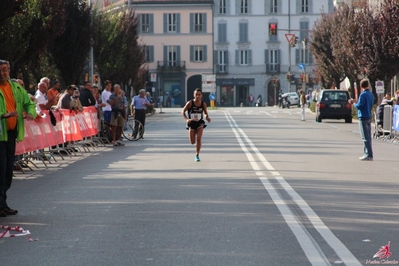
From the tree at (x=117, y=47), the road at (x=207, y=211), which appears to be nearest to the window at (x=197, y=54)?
the tree at (x=117, y=47)

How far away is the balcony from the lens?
322ft

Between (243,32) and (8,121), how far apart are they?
88.8 m

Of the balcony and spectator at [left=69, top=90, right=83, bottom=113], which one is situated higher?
the balcony

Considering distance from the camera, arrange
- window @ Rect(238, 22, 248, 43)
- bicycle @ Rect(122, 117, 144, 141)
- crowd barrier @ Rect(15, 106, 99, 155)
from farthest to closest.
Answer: window @ Rect(238, 22, 248, 43), bicycle @ Rect(122, 117, 144, 141), crowd barrier @ Rect(15, 106, 99, 155)

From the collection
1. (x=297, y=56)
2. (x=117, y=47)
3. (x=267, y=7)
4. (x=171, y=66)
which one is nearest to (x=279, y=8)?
(x=267, y=7)

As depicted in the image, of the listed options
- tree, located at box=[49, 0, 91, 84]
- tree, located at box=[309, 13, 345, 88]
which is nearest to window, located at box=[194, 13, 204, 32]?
tree, located at box=[309, 13, 345, 88]

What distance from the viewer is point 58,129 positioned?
21625 mm

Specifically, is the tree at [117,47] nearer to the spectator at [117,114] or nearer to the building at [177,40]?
the spectator at [117,114]

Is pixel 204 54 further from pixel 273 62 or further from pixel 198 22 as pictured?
pixel 273 62

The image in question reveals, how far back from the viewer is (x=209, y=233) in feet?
30.3

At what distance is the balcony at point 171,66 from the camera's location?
9800 cm

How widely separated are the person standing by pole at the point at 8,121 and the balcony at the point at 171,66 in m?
86.5

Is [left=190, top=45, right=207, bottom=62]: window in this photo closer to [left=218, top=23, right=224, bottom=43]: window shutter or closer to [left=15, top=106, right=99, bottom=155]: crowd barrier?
[left=218, top=23, right=224, bottom=43]: window shutter

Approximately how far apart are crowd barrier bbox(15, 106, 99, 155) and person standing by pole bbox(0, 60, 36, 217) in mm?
5767
